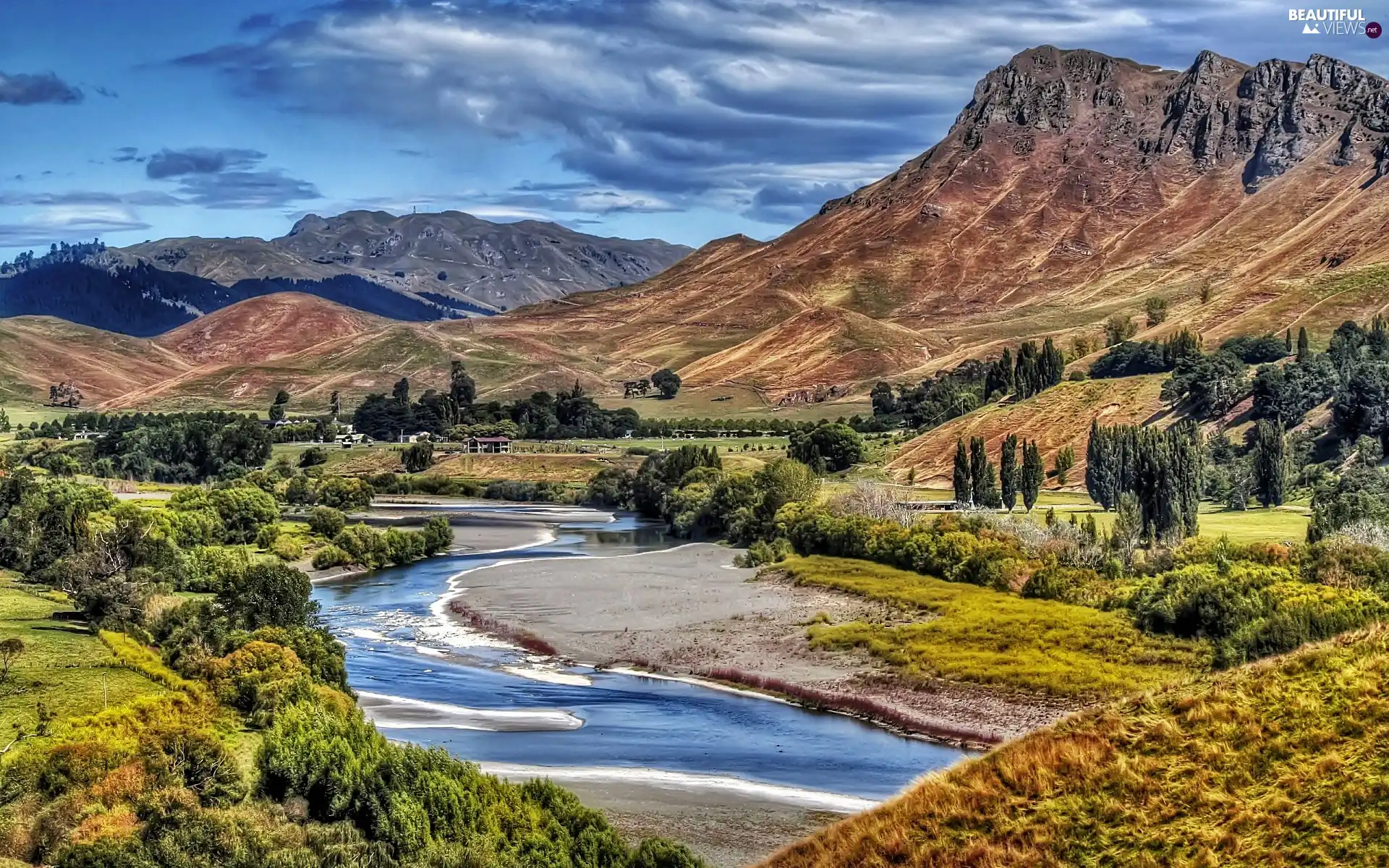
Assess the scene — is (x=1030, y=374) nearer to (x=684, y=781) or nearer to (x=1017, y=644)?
(x=1017, y=644)

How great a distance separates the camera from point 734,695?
4831cm

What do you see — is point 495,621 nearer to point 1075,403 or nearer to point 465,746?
point 465,746

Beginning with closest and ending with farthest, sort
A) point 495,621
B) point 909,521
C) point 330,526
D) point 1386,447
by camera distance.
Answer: point 495,621 → point 909,521 → point 1386,447 → point 330,526

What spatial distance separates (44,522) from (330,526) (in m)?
25.4

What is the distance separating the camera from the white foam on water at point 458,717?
1658 inches

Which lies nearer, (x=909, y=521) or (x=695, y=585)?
(x=695, y=585)

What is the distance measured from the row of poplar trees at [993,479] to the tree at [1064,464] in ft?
47.6

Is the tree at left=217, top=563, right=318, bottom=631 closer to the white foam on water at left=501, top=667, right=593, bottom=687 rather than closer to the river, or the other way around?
the river

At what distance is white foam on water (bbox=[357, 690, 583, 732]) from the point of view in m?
42.1

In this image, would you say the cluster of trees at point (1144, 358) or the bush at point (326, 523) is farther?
the cluster of trees at point (1144, 358)

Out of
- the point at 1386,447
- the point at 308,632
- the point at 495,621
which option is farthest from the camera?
the point at 1386,447

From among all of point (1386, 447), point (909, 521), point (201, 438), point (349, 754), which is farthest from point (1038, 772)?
point (201, 438)

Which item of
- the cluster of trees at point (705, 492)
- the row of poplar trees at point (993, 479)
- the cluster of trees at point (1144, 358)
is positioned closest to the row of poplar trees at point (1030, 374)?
the cluster of trees at point (1144, 358)

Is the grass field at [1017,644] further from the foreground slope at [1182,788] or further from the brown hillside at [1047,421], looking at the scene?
the brown hillside at [1047,421]
